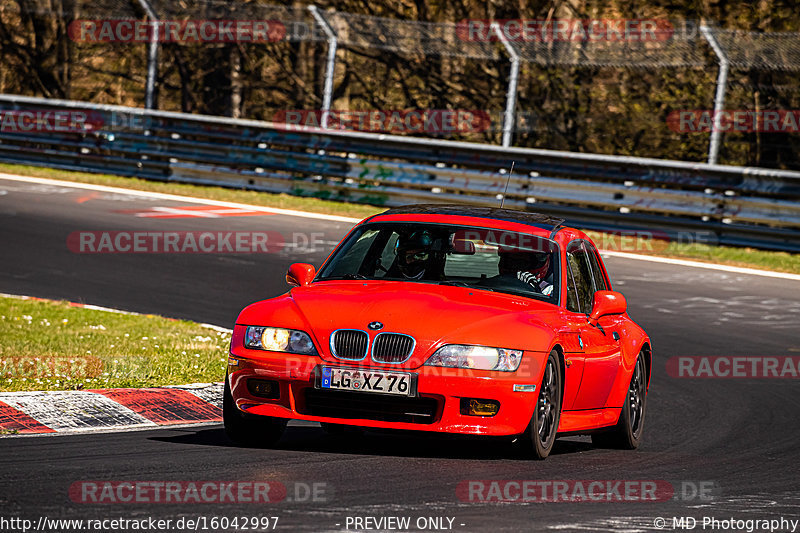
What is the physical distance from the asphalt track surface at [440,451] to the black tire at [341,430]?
0.23ft

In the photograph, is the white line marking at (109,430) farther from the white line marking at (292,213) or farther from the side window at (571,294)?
the white line marking at (292,213)

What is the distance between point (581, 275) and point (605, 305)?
0.62 m

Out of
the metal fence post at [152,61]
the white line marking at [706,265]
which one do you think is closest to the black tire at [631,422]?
the white line marking at [706,265]

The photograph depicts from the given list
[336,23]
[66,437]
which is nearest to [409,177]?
[336,23]

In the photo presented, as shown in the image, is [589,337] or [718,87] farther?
[718,87]

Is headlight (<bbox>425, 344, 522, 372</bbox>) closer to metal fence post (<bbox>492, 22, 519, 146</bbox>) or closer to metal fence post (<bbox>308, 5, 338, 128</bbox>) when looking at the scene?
metal fence post (<bbox>492, 22, 519, 146</bbox>)

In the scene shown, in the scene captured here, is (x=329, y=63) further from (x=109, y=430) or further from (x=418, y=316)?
(x=418, y=316)

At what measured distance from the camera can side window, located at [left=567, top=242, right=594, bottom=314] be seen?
8.34 metres

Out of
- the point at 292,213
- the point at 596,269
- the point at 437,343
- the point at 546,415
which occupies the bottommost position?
the point at 292,213

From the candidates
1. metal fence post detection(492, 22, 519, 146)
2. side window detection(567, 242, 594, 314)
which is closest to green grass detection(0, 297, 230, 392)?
side window detection(567, 242, 594, 314)

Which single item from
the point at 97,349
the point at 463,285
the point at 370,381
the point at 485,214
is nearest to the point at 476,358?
the point at 370,381

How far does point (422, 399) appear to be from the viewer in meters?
6.90

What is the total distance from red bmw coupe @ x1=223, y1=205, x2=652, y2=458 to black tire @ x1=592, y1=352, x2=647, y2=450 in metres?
0.13

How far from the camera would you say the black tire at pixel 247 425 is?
23.9ft
